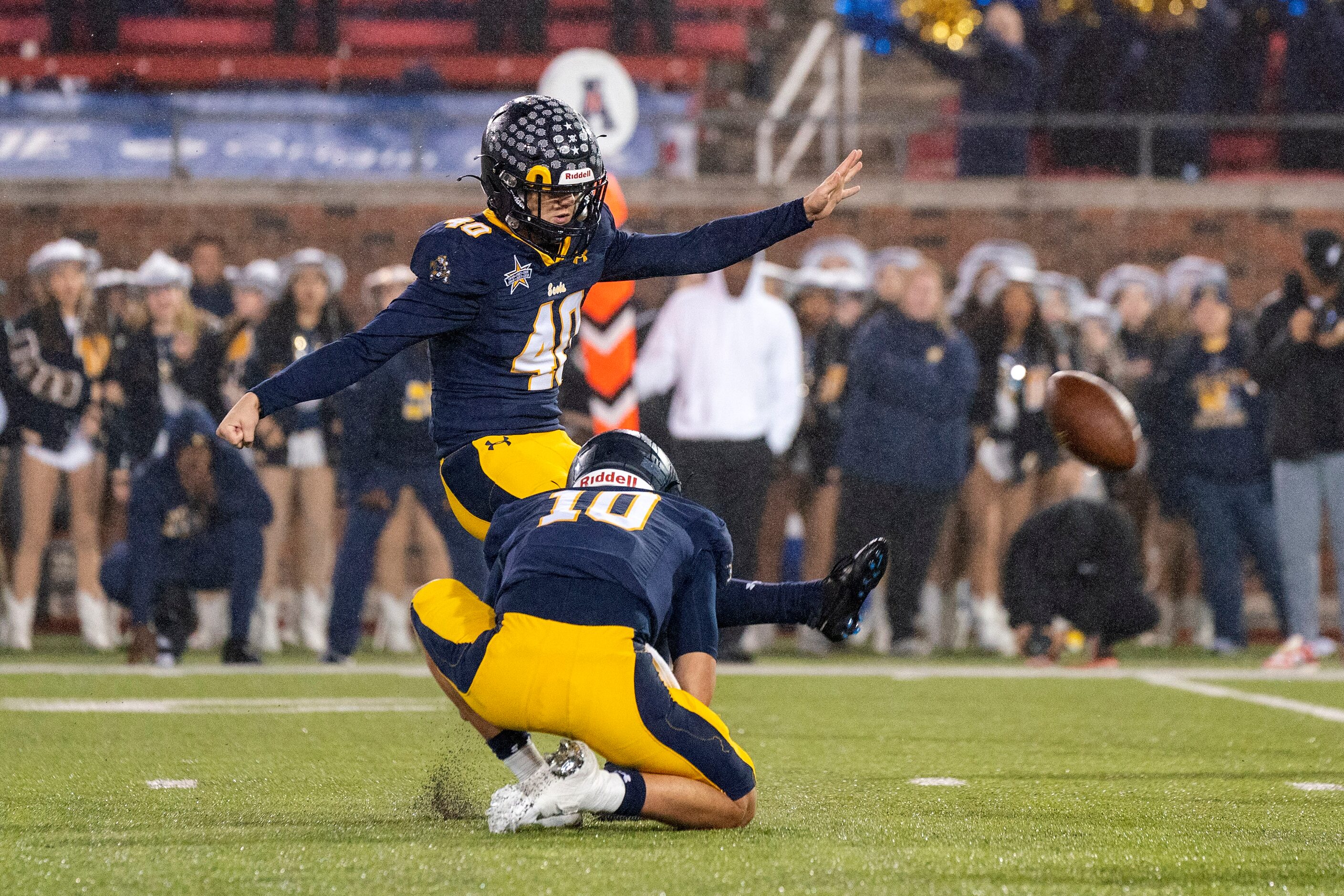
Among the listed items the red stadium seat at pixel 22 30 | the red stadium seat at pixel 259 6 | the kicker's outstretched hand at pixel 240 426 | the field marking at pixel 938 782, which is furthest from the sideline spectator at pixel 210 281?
the field marking at pixel 938 782

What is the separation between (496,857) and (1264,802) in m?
2.04

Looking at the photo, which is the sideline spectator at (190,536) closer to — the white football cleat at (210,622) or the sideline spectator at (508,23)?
the white football cleat at (210,622)

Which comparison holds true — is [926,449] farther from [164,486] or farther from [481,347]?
[481,347]

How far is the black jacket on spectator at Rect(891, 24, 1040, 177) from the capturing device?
13.6 m

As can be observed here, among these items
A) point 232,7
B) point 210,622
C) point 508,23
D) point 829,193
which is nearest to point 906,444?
point 210,622

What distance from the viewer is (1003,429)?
9820 mm

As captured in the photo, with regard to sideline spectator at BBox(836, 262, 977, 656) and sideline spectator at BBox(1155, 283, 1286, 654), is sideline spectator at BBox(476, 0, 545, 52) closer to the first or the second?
sideline spectator at BBox(836, 262, 977, 656)

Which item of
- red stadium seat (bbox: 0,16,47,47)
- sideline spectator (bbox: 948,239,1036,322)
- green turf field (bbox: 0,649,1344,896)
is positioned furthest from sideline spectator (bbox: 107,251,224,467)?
red stadium seat (bbox: 0,16,47,47)

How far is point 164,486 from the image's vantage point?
8.51 metres

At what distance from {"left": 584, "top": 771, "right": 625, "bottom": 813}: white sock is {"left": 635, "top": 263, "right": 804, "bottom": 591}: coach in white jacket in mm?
5193

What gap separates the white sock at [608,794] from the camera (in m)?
3.83

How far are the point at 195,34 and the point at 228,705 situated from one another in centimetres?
1142

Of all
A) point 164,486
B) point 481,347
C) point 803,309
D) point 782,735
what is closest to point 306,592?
point 164,486

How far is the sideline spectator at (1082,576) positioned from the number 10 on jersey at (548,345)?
443cm
